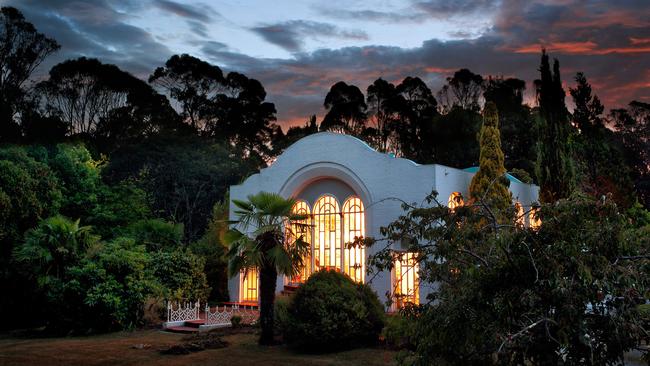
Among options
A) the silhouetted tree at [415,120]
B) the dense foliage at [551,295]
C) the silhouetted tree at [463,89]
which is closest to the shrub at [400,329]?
the dense foliage at [551,295]

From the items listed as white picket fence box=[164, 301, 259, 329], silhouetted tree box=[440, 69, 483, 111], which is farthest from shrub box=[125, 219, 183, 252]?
silhouetted tree box=[440, 69, 483, 111]

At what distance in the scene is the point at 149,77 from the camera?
4469 centimetres

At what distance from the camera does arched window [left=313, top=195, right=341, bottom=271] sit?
19.5 meters

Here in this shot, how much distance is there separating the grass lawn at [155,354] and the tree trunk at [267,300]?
0.37 metres

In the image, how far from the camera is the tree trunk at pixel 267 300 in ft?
46.0

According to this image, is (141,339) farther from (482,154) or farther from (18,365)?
(482,154)

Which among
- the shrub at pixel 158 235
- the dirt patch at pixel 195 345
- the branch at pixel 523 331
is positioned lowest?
the dirt patch at pixel 195 345

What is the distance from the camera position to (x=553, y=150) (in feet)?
68.2

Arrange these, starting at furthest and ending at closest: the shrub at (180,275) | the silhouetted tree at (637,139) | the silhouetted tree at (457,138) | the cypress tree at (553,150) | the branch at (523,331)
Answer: the silhouetted tree at (637,139) → the silhouetted tree at (457,138) → the cypress tree at (553,150) → the shrub at (180,275) → the branch at (523,331)

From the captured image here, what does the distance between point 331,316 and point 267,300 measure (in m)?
1.85

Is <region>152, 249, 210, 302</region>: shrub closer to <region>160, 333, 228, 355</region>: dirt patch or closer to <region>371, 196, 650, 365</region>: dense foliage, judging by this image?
<region>160, 333, 228, 355</region>: dirt patch

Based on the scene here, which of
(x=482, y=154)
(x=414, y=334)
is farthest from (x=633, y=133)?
(x=414, y=334)

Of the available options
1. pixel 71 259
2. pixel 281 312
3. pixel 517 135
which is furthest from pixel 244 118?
pixel 281 312

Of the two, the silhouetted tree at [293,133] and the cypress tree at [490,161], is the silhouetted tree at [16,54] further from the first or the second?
the cypress tree at [490,161]
